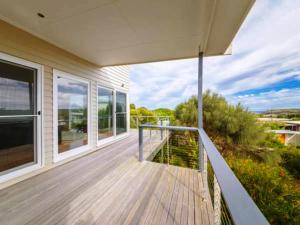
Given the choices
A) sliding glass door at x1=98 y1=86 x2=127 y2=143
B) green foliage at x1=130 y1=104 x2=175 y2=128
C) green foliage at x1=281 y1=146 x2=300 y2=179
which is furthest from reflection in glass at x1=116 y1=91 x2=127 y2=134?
green foliage at x1=281 y1=146 x2=300 y2=179

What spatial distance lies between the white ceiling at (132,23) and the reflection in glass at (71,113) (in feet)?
2.84

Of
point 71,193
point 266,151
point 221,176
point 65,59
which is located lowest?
point 266,151

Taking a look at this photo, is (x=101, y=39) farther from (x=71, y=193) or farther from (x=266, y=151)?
(x=266, y=151)

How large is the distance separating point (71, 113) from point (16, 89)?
116cm

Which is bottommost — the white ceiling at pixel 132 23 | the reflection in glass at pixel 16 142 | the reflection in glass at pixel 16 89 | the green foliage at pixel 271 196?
the green foliage at pixel 271 196

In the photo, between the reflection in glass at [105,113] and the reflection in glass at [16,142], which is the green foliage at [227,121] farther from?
the reflection in glass at [16,142]

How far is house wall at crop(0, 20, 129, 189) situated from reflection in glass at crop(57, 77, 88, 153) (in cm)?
21

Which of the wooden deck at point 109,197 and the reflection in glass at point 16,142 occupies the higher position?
the reflection in glass at point 16,142

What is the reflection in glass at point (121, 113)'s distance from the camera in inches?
207

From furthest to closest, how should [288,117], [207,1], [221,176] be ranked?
[288,117] → [207,1] → [221,176]

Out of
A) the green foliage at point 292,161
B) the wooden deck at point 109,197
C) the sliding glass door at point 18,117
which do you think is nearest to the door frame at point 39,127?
the sliding glass door at point 18,117

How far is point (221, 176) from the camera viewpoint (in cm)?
72

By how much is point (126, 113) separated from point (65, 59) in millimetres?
3013

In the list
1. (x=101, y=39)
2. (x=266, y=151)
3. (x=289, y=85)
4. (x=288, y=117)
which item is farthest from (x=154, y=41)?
(x=289, y=85)
